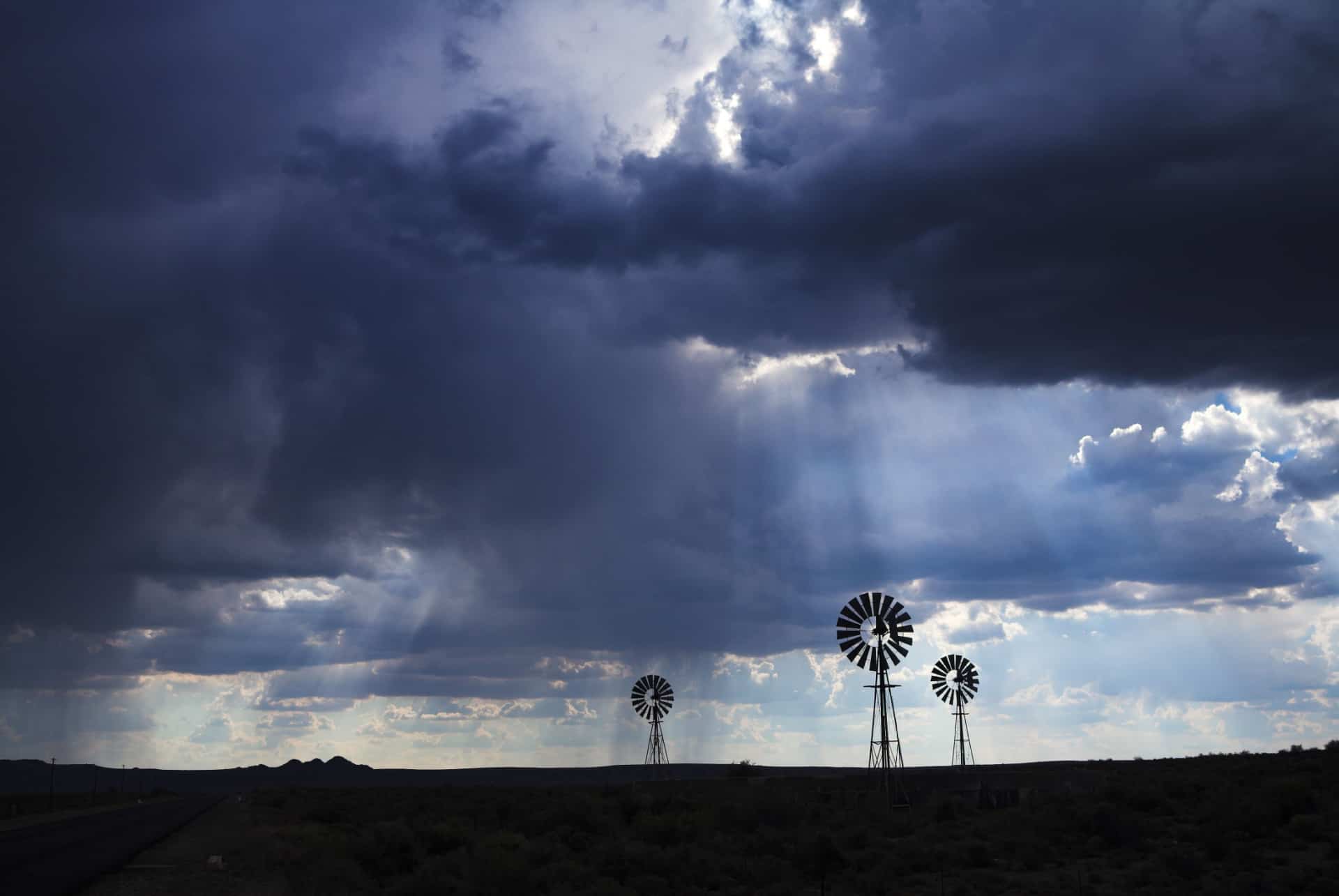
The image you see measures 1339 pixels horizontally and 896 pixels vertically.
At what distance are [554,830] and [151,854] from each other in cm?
1757

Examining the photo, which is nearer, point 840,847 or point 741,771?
point 840,847

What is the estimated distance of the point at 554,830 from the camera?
179 ft

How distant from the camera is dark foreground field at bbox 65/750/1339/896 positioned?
3575 centimetres

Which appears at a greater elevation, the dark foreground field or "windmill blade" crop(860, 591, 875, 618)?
"windmill blade" crop(860, 591, 875, 618)

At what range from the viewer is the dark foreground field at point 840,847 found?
3575 centimetres

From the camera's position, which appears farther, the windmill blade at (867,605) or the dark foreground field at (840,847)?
the windmill blade at (867,605)

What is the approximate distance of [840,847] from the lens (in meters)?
42.9

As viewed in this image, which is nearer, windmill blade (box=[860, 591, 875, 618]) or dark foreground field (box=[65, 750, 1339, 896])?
dark foreground field (box=[65, 750, 1339, 896])

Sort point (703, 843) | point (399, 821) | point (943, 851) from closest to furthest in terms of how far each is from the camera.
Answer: point (943, 851) < point (703, 843) < point (399, 821)

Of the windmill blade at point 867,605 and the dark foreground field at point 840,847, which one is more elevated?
the windmill blade at point 867,605

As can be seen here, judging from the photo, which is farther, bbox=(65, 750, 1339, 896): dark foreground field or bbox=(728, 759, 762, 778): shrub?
bbox=(728, 759, 762, 778): shrub

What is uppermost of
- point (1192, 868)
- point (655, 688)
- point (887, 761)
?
point (655, 688)

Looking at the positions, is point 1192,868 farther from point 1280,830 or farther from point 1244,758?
point 1244,758

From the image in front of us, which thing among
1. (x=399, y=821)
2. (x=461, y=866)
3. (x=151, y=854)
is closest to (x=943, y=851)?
(x=461, y=866)
